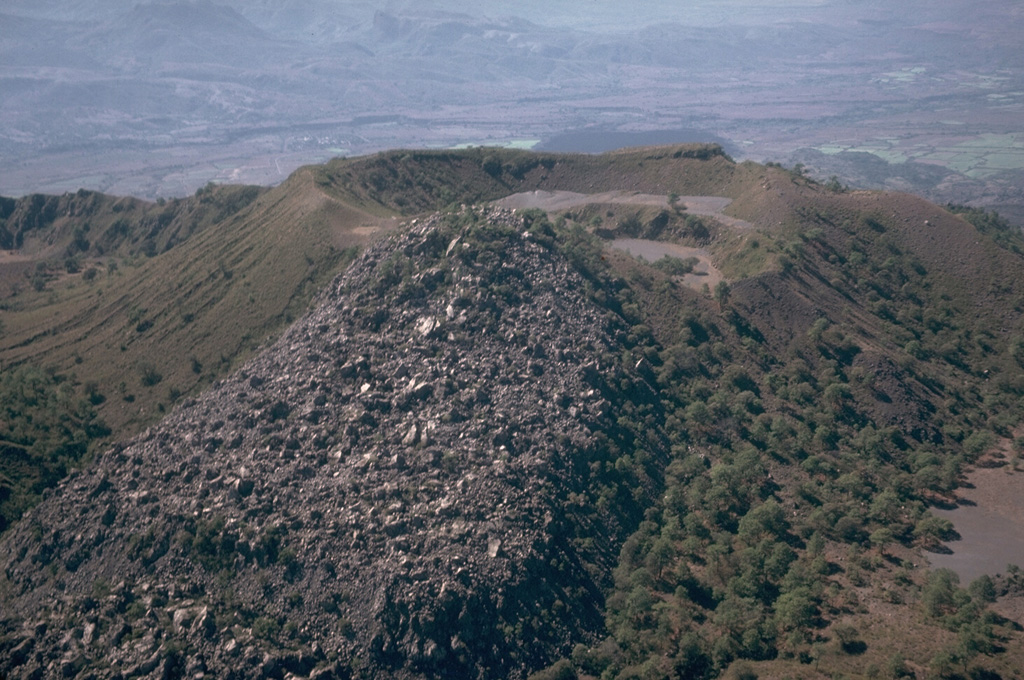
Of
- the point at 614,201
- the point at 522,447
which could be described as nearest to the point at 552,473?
the point at 522,447

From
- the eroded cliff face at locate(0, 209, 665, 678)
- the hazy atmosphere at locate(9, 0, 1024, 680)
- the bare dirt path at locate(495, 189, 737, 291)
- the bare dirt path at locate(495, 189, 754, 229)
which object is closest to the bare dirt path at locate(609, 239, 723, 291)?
the bare dirt path at locate(495, 189, 737, 291)

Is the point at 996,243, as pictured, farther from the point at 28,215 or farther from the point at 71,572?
the point at 28,215

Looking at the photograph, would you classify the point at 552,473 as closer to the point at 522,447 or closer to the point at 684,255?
the point at 522,447

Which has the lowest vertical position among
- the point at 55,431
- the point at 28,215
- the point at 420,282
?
the point at 55,431

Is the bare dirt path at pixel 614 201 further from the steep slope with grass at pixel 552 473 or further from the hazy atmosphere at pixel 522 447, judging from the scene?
the steep slope with grass at pixel 552 473

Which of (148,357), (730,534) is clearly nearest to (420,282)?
(148,357)

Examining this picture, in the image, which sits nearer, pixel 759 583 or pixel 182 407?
pixel 759 583

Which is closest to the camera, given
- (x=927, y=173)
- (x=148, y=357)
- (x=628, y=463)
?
(x=628, y=463)

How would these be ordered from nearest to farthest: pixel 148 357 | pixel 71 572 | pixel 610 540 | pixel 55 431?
pixel 71 572
pixel 610 540
pixel 55 431
pixel 148 357
